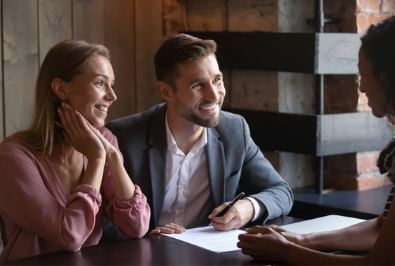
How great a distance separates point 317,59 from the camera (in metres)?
2.72

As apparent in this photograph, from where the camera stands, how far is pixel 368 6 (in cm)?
295

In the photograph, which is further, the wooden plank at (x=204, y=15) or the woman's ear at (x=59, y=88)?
the wooden plank at (x=204, y=15)

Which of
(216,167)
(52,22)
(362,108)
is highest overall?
(52,22)

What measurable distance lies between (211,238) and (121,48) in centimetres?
165

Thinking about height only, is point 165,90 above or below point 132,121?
above

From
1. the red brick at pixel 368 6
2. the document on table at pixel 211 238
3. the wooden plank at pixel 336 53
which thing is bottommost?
the document on table at pixel 211 238

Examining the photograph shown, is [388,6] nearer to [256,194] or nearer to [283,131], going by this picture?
[283,131]

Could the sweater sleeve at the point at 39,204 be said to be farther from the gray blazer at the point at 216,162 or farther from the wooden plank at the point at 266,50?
the wooden plank at the point at 266,50

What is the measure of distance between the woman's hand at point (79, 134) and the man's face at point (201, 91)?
46 centimetres

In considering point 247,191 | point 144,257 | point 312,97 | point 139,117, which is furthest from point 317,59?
point 144,257

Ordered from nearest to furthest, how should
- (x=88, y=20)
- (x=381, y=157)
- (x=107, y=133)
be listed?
(x=381, y=157) → (x=107, y=133) → (x=88, y=20)

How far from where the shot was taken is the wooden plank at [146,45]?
317cm

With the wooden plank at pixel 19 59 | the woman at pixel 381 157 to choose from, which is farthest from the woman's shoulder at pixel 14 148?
the wooden plank at pixel 19 59

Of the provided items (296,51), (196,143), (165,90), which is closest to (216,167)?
(196,143)
